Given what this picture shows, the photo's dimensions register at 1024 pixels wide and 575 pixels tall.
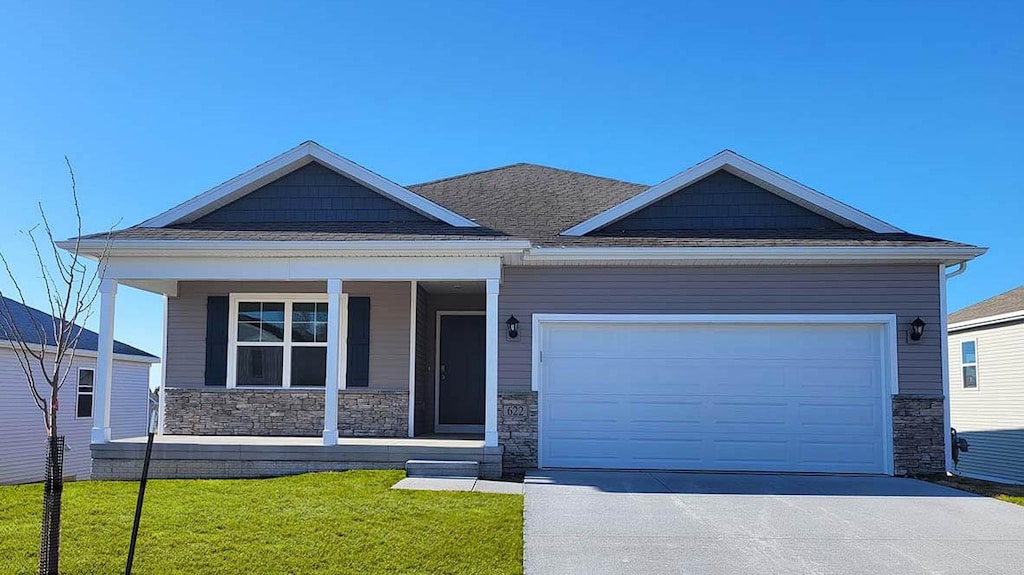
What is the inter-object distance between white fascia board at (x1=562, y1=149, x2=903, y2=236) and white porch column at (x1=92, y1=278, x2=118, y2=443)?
6148 mm

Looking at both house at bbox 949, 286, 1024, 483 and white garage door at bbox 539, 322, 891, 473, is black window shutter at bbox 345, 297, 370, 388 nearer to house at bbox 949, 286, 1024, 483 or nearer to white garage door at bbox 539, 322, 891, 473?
white garage door at bbox 539, 322, 891, 473

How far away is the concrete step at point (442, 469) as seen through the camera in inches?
380

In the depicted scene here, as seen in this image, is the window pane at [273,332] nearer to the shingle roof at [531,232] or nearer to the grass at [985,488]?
the shingle roof at [531,232]

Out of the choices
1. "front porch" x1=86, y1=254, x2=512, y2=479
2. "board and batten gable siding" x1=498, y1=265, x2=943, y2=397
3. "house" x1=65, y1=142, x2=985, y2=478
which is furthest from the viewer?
"front porch" x1=86, y1=254, x2=512, y2=479

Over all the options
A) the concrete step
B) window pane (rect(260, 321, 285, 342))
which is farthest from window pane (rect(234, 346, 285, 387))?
the concrete step

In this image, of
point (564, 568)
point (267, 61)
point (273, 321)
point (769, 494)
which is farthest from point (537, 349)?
point (267, 61)

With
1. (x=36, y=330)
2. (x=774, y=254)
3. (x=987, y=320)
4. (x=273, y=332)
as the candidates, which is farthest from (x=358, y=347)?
(x=987, y=320)

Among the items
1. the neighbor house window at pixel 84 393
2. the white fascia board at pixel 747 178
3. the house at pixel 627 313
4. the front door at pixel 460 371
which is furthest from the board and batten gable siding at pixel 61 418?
the white fascia board at pixel 747 178

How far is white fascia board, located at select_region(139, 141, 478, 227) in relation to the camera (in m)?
11.4

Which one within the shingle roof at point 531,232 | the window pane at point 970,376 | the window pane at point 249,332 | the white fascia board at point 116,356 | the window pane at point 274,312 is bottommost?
the window pane at point 970,376

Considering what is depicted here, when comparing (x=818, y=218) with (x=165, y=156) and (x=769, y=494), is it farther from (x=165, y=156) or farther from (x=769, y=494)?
(x=165, y=156)

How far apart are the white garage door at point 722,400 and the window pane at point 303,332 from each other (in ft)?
12.2

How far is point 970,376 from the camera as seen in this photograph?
58.6 feet

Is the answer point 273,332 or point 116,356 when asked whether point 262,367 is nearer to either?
point 273,332
